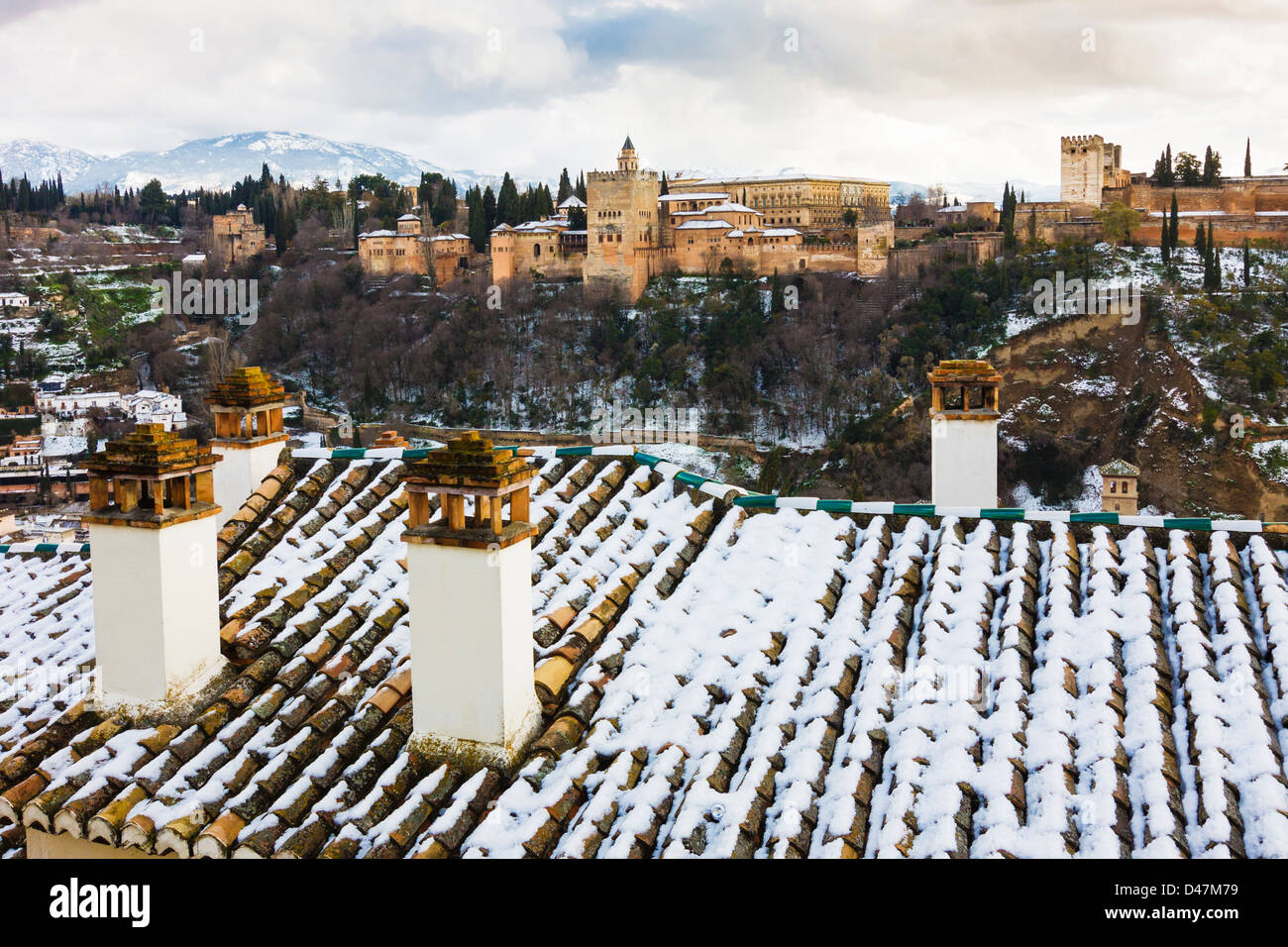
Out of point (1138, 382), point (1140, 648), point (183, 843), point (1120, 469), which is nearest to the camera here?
point (183, 843)

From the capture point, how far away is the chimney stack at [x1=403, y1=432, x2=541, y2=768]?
3.46 meters

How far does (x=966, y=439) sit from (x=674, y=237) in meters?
45.1

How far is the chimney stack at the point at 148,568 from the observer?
396 cm

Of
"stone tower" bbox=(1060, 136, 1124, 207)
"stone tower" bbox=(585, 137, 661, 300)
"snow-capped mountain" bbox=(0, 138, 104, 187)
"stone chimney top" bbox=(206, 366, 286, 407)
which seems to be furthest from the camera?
"snow-capped mountain" bbox=(0, 138, 104, 187)

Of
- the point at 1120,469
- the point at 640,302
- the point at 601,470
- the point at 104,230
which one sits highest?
the point at 104,230

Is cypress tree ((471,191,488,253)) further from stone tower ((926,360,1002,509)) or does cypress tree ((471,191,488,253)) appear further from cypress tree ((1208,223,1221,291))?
stone tower ((926,360,1002,509))

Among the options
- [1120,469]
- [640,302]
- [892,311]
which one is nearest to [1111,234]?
[892,311]

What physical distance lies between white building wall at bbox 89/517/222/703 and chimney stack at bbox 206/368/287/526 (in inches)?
60.0

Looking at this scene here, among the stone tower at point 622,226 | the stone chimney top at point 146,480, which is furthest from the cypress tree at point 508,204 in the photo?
the stone chimney top at point 146,480

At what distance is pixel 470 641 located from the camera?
11.4 ft

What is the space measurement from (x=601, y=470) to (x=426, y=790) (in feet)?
7.26

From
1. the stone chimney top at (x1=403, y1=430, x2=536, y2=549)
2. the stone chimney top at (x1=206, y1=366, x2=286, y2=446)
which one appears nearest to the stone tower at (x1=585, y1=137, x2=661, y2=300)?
the stone chimney top at (x1=206, y1=366, x2=286, y2=446)

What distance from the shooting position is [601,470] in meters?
5.34
